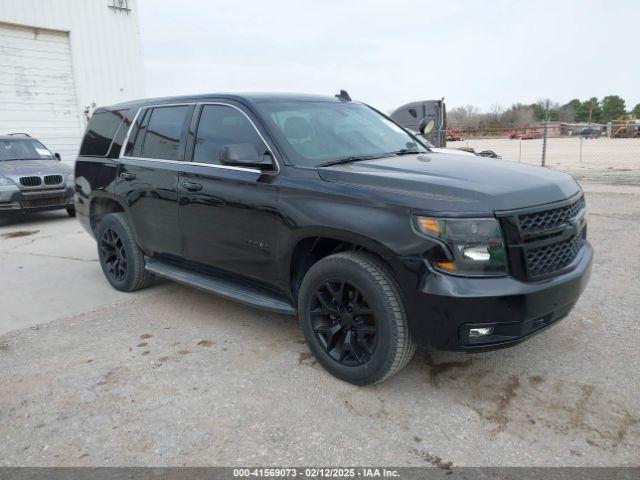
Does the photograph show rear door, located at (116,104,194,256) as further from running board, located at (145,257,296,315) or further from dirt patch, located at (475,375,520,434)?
dirt patch, located at (475,375,520,434)

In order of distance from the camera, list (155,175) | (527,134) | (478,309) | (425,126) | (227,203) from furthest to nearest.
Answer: (527,134), (425,126), (155,175), (227,203), (478,309)

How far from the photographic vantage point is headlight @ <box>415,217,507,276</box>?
2689mm

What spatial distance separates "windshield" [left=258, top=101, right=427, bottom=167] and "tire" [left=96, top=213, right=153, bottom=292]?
2.01 metres

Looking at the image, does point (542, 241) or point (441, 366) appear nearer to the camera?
point (542, 241)

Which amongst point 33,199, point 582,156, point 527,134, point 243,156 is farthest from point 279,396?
point 527,134

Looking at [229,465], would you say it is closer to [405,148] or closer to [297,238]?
[297,238]

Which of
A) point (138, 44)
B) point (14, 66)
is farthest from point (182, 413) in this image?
point (138, 44)

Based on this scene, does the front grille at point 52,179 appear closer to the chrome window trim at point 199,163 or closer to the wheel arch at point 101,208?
the wheel arch at point 101,208

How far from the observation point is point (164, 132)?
4484 millimetres

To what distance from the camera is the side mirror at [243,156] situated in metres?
3.42

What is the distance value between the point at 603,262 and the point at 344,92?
11.0 ft

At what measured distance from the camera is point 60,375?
349 centimetres

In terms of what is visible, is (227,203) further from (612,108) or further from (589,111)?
(612,108)

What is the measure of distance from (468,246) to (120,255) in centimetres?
365
